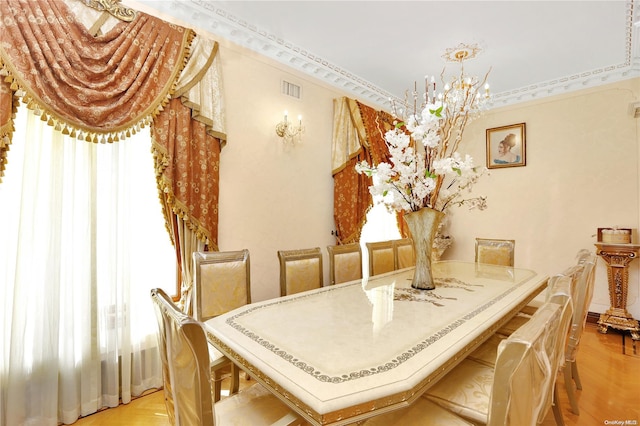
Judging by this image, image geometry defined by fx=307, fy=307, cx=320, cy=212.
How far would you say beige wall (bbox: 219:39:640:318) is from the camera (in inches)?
113

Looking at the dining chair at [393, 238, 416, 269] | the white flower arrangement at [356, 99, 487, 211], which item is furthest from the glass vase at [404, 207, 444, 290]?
the dining chair at [393, 238, 416, 269]

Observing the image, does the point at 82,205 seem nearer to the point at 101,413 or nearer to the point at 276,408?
the point at 101,413

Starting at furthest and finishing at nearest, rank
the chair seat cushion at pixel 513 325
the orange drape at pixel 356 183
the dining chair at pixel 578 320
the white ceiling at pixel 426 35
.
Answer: the orange drape at pixel 356 183 → the white ceiling at pixel 426 35 → the chair seat cushion at pixel 513 325 → the dining chair at pixel 578 320

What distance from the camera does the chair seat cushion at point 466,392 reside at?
4.09 ft

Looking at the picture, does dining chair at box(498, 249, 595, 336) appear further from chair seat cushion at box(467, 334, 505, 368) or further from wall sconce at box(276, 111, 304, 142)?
wall sconce at box(276, 111, 304, 142)

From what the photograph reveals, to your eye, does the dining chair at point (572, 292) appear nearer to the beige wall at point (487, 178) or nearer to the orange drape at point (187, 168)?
the beige wall at point (487, 178)

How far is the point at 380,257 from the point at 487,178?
8.29 feet

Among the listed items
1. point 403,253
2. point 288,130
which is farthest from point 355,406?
point 288,130

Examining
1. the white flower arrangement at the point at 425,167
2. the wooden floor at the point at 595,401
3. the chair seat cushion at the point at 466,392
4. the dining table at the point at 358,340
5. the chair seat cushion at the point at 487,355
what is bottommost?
the wooden floor at the point at 595,401

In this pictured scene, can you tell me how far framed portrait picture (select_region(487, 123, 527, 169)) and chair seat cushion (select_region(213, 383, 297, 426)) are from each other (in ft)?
14.2

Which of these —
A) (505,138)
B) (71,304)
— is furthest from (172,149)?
(505,138)

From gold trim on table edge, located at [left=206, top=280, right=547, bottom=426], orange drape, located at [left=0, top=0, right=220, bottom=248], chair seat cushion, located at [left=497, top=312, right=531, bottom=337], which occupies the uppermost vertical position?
orange drape, located at [left=0, top=0, right=220, bottom=248]

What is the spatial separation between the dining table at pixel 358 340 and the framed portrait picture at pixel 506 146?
272 centimetres

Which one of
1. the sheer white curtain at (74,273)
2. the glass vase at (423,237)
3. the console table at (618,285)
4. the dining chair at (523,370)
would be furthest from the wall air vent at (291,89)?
the console table at (618,285)
